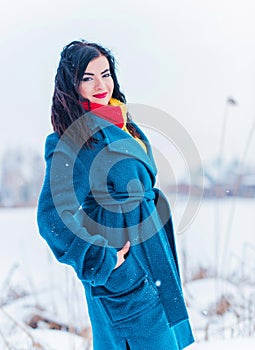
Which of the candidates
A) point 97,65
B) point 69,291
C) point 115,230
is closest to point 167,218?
point 115,230

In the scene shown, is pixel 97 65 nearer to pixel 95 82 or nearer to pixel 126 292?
pixel 95 82

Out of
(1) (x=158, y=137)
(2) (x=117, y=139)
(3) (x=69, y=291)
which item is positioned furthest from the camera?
(3) (x=69, y=291)

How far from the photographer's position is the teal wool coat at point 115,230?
98 cm

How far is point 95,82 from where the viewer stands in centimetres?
108

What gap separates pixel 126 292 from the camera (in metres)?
1.02

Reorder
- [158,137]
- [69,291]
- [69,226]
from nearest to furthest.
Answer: [69,226] < [158,137] < [69,291]

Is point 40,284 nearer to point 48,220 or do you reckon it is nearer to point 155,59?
point 155,59

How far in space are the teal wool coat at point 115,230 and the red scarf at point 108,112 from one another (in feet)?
0.06

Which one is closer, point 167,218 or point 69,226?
point 69,226

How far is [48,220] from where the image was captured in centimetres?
97

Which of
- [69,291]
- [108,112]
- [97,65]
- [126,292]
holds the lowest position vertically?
[69,291]

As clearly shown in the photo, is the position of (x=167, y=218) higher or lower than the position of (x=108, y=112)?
lower

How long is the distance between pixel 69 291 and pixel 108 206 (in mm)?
1218

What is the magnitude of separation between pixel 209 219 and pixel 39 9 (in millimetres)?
→ 1350
